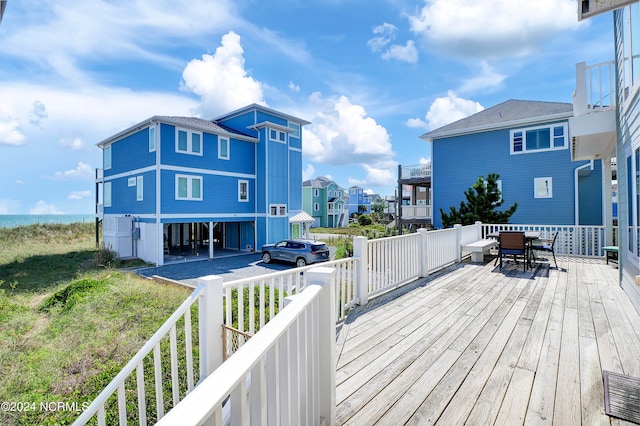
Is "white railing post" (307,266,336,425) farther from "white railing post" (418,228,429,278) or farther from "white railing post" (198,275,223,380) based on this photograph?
"white railing post" (418,228,429,278)

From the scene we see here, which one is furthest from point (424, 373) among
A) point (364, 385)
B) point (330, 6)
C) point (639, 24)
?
point (330, 6)

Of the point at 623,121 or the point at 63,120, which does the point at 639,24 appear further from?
the point at 63,120

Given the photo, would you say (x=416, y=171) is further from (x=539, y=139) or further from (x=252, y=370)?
(x=252, y=370)

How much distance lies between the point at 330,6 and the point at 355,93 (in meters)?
5.01

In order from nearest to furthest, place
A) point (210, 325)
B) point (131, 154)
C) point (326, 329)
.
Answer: point (326, 329)
point (210, 325)
point (131, 154)

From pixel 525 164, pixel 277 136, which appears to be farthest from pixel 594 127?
pixel 277 136

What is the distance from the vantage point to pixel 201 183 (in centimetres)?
1494

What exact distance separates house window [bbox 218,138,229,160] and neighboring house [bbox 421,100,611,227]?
37.5 feet

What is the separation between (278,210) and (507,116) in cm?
1305

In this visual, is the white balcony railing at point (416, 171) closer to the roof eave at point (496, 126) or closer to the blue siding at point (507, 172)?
the blue siding at point (507, 172)

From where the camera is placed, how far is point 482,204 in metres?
11.7

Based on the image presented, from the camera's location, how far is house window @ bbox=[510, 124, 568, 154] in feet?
43.1

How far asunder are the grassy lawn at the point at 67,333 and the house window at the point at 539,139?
15.7 metres

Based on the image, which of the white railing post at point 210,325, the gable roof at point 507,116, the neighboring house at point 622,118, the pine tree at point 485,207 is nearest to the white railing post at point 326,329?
the white railing post at point 210,325
